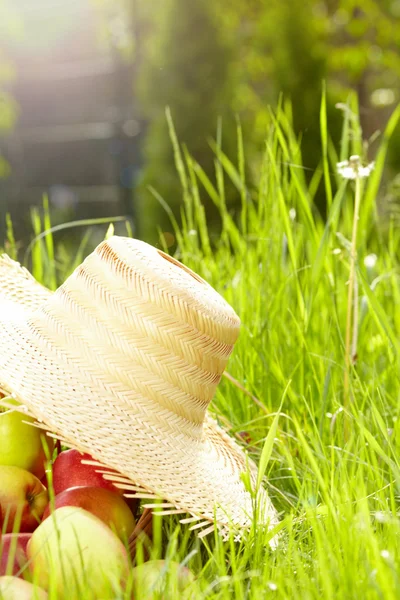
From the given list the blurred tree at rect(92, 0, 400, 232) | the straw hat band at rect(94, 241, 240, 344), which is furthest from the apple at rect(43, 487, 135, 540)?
the blurred tree at rect(92, 0, 400, 232)

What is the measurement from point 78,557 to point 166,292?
0.44m

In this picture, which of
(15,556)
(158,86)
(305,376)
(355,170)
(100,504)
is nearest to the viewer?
(15,556)

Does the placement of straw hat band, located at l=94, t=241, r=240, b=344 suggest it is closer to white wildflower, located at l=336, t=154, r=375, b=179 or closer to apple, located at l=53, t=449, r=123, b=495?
apple, located at l=53, t=449, r=123, b=495

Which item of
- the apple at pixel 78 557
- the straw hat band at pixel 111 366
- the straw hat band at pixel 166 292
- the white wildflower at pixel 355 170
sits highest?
the white wildflower at pixel 355 170

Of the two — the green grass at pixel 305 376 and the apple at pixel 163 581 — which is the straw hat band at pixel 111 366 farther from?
the apple at pixel 163 581

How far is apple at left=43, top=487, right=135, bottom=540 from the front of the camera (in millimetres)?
1219

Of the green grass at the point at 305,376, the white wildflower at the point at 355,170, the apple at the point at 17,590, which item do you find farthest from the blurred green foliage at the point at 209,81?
the apple at the point at 17,590

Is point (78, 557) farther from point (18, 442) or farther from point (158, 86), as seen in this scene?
point (158, 86)

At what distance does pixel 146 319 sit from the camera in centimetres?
131

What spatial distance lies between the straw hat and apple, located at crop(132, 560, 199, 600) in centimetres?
11

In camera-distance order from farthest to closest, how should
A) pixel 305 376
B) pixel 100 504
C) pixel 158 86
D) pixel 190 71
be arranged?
pixel 158 86 < pixel 190 71 < pixel 305 376 < pixel 100 504

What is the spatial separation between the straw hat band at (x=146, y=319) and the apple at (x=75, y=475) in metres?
0.23

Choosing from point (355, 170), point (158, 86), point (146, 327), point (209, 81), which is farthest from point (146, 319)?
point (158, 86)

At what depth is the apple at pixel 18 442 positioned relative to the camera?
1310 millimetres
